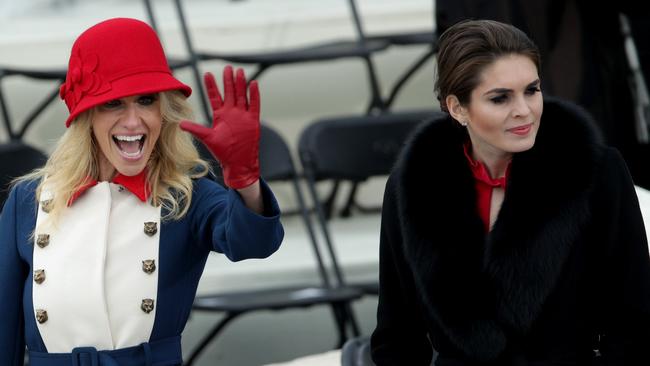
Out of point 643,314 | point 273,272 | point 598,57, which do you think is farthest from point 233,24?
point 643,314

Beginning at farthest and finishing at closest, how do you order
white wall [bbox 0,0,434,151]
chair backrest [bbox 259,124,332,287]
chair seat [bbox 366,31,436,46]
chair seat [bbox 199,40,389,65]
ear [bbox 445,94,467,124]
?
white wall [bbox 0,0,434,151], chair seat [bbox 366,31,436,46], chair seat [bbox 199,40,389,65], chair backrest [bbox 259,124,332,287], ear [bbox 445,94,467,124]

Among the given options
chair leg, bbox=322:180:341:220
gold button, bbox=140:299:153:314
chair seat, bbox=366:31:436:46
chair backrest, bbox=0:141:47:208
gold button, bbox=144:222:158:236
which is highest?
gold button, bbox=144:222:158:236

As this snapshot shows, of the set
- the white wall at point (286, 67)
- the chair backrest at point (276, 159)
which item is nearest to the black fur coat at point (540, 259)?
the chair backrest at point (276, 159)

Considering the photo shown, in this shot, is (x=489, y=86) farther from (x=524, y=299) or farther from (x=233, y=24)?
(x=233, y=24)

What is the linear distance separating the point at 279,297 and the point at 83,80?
Answer: 6.04 ft

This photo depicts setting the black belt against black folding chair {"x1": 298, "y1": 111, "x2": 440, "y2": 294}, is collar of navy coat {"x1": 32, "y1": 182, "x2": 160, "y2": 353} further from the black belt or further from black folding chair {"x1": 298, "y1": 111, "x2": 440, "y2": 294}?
black folding chair {"x1": 298, "y1": 111, "x2": 440, "y2": 294}

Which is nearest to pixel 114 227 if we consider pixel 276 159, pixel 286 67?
pixel 276 159

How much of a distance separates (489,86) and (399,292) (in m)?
0.39

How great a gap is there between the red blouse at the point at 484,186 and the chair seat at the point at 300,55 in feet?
8.01

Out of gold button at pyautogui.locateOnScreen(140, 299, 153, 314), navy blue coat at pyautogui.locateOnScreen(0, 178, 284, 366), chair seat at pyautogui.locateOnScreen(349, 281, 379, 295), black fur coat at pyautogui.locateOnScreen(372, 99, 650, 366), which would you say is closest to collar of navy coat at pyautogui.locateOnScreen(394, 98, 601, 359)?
black fur coat at pyautogui.locateOnScreen(372, 99, 650, 366)

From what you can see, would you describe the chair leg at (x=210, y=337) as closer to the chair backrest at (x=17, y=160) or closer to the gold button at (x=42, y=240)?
the chair backrest at (x=17, y=160)

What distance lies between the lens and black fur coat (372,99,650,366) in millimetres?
2254

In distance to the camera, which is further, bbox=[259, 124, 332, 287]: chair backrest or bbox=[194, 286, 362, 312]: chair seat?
bbox=[259, 124, 332, 287]: chair backrest

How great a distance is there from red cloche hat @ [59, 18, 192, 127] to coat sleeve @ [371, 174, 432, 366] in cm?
41
